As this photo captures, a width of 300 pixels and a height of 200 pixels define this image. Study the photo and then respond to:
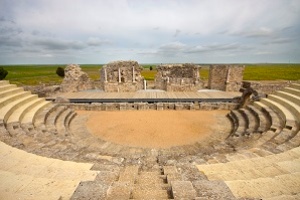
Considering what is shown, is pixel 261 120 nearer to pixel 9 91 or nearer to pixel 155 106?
pixel 155 106

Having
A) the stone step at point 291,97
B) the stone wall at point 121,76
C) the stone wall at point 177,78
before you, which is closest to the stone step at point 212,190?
the stone step at point 291,97

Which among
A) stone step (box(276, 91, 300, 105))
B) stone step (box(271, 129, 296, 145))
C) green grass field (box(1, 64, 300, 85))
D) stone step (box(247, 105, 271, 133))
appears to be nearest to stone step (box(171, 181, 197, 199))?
stone step (box(271, 129, 296, 145))

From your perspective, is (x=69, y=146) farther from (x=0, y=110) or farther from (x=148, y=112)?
(x=148, y=112)

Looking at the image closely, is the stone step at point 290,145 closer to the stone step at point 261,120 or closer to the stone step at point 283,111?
the stone step at point 283,111

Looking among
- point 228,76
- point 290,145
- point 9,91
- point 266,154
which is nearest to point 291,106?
point 290,145

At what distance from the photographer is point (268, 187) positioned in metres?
3.12

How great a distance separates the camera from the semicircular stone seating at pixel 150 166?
3.00 m

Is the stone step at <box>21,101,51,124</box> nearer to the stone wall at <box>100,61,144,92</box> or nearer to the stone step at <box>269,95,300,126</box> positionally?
the stone wall at <box>100,61,144,92</box>

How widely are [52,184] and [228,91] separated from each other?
59.6ft

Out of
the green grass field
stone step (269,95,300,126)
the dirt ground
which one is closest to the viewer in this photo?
stone step (269,95,300,126)

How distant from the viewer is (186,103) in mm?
13906

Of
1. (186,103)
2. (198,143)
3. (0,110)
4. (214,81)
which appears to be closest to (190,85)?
(214,81)

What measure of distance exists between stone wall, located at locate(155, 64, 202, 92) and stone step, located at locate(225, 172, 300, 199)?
15.1m

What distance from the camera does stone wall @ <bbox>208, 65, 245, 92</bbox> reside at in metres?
18.1
